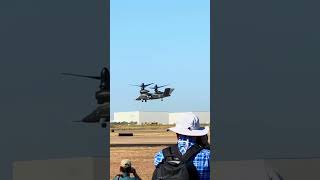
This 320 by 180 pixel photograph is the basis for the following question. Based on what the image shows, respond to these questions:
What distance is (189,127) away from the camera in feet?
10.2

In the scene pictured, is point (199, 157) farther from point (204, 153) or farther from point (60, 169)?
point (60, 169)

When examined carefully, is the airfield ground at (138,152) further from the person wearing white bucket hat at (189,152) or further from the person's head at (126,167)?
the person wearing white bucket hat at (189,152)

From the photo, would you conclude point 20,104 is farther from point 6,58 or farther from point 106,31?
point 106,31

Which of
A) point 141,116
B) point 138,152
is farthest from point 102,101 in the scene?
point 141,116

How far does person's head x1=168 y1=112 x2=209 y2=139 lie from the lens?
3.09 m

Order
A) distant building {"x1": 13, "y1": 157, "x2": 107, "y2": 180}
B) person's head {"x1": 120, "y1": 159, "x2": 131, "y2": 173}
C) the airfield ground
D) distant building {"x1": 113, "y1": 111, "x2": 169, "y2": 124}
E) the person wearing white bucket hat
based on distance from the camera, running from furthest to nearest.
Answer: distant building {"x1": 113, "y1": 111, "x2": 169, "y2": 124}
the airfield ground
person's head {"x1": 120, "y1": 159, "x2": 131, "y2": 173}
distant building {"x1": 13, "y1": 157, "x2": 107, "y2": 180}
the person wearing white bucket hat

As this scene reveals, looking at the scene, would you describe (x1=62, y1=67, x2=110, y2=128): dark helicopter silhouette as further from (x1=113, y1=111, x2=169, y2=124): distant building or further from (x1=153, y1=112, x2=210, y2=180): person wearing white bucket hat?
(x1=113, y1=111, x2=169, y2=124): distant building

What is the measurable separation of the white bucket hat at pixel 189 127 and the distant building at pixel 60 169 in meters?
3.18

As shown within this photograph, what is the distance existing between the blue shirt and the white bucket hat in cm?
4

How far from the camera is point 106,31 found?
21.1 feet

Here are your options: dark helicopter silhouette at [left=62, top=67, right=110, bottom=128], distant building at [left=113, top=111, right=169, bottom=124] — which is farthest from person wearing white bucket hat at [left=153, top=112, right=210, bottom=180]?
distant building at [left=113, top=111, right=169, bottom=124]

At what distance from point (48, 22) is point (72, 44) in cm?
37

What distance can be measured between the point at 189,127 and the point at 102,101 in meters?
3.48
